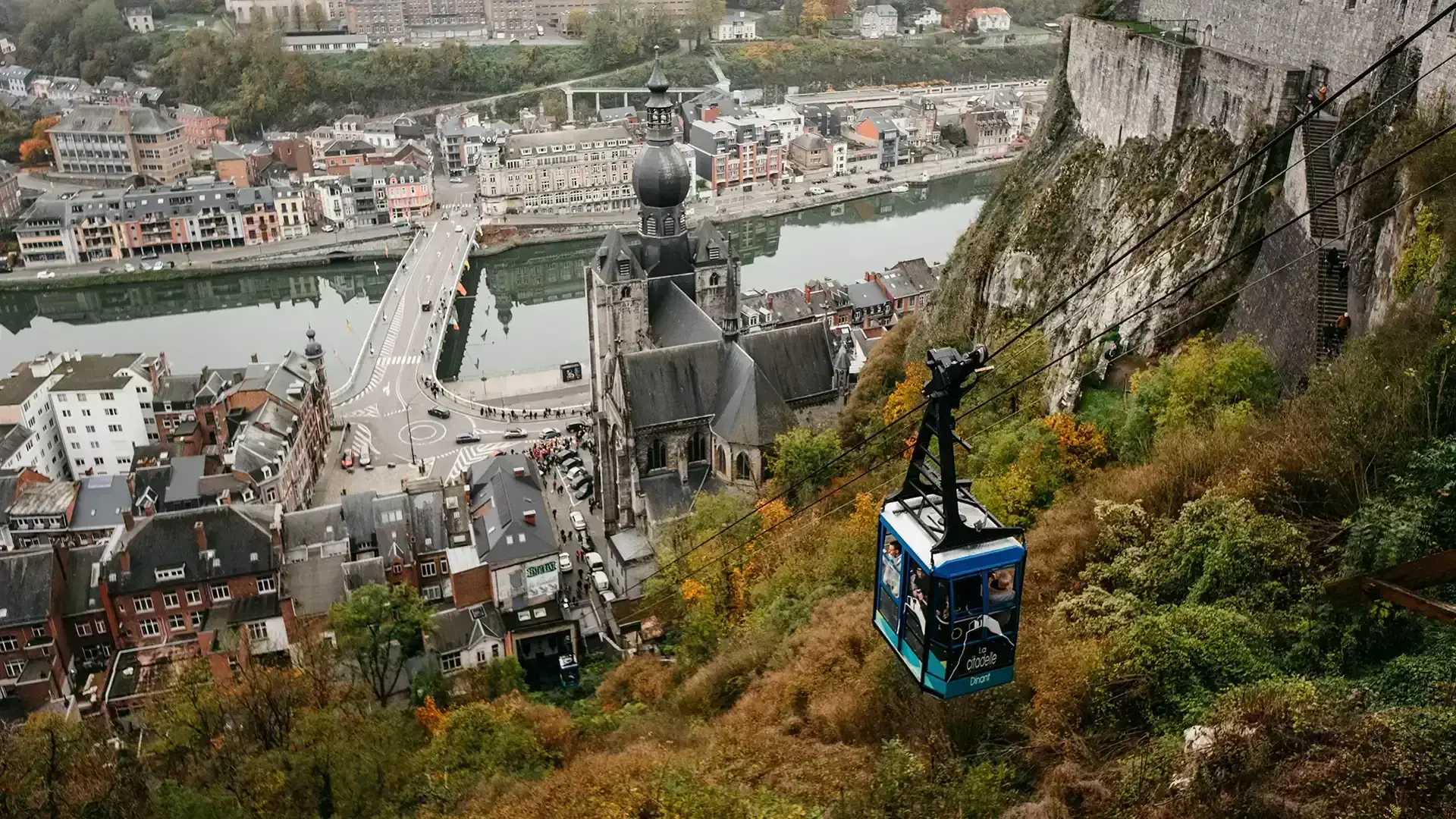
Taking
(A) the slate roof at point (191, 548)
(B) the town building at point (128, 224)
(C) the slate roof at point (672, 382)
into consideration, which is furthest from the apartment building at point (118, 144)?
(C) the slate roof at point (672, 382)

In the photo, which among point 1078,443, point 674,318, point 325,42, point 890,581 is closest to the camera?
point 890,581

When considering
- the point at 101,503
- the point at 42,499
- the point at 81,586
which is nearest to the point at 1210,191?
the point at 81,586

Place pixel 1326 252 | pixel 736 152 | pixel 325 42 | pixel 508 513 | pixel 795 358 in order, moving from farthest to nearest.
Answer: pixel 325 42, pixel 736 152, pixel 795 358, pixel 508 513, pixel 1326 252

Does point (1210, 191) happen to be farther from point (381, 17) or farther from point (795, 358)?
point (381, 17)

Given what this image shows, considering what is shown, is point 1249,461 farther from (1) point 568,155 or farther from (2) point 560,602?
(1) point 568,155

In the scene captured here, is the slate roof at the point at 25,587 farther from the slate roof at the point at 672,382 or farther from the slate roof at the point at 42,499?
the slate roof at the point at 672,382

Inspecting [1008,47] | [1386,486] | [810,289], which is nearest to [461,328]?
[810,289]
